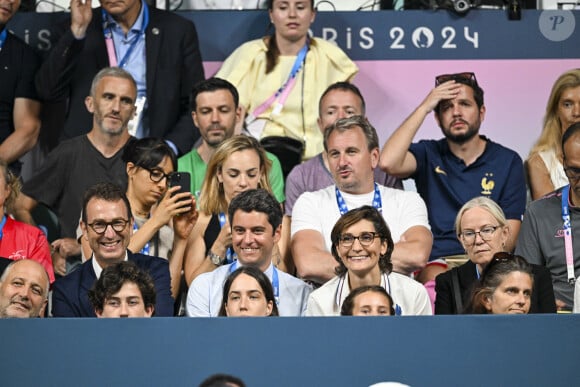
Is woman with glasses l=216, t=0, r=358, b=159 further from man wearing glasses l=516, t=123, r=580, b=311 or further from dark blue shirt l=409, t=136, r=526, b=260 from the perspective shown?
man wearing glasses l=516, t=123, r=580, b=311

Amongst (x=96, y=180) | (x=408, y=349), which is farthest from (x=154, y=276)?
(x=408, y=349)

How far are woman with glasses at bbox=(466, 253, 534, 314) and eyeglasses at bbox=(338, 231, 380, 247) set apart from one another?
50 cm

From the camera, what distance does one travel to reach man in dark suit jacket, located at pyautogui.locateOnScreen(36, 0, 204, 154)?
24.7 ft

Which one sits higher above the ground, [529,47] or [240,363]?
[529,47]

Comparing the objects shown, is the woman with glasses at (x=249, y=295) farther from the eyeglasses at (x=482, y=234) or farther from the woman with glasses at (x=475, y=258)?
the eyeglasses at (x=482, y=234)

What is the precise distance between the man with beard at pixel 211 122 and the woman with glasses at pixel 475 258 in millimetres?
1210

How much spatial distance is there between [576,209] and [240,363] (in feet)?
7.90

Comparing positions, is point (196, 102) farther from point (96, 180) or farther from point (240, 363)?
point (240, 363)

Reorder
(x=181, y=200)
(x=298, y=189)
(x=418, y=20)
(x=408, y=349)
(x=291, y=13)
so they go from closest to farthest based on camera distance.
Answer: (x=408, y=349), (x=181, y=200), (x=298, y=189), (x=291, y=13), (x=418, y=20)

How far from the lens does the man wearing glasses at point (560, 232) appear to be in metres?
6.25

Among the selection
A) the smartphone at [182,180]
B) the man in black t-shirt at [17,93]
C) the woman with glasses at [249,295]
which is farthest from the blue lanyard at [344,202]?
the man in black t-shirt at [17,93]

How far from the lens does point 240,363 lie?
14.8 ft

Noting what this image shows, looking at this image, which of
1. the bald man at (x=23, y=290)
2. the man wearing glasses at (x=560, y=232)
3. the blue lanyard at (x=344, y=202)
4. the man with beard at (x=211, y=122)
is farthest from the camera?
the man with beard at (x=211, y=122)

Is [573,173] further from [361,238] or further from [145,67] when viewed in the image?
[145,67]
